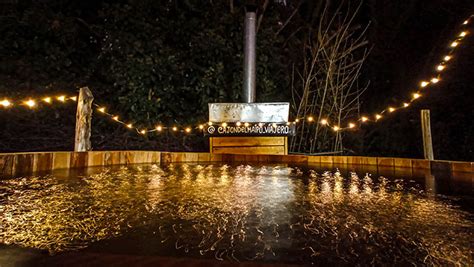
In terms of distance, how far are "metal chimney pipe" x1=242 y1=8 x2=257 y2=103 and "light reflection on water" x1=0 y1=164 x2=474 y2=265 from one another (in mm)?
3675

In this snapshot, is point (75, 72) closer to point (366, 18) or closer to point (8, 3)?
point (8, 3)

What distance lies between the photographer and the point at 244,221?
4.94 feet

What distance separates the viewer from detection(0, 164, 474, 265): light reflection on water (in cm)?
115

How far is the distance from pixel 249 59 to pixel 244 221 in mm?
4932

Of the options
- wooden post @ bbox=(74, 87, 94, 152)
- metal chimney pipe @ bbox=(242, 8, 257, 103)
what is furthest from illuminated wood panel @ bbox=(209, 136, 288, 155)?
wooden post @ bbox=(74, 87, 94, 152)

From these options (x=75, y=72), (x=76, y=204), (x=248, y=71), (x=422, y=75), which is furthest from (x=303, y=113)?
(x=76, y=204)

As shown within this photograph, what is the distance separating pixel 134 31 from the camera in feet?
20.2

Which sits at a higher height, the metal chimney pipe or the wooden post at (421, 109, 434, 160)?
the metal chimney pipe

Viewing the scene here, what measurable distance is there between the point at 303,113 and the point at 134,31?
4028 millimetres

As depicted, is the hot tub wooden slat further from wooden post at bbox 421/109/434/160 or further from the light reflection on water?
the light reflection on water

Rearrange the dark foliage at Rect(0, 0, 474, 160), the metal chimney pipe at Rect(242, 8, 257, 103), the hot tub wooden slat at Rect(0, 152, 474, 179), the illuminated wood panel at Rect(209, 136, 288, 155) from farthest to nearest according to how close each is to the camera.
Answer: the metal chimney pipe at Rect(242, 8, 257, 103)
the dark foliage at Rect(0, 0, 474, 160)
the illuminated wood panel at Rect(209, 136, 288, 155)
the hot tub wooden slat at Rect(0, 152, 474, 179)

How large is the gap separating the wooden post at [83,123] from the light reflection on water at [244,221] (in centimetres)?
133

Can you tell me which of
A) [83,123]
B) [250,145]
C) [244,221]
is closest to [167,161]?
[83,123]

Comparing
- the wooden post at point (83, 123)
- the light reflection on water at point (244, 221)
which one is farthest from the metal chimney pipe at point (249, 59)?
the light reflection on water at point (244, 221)
